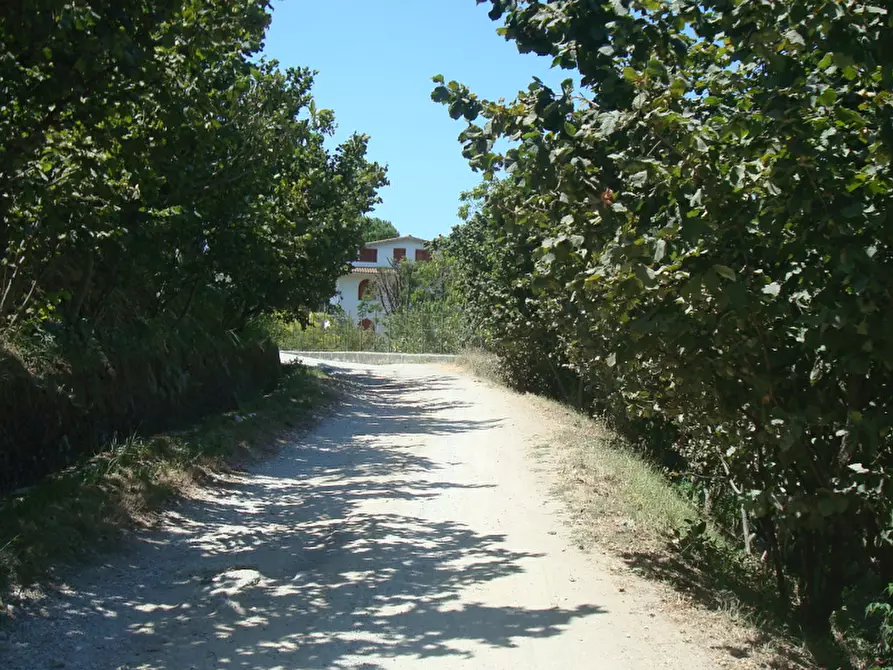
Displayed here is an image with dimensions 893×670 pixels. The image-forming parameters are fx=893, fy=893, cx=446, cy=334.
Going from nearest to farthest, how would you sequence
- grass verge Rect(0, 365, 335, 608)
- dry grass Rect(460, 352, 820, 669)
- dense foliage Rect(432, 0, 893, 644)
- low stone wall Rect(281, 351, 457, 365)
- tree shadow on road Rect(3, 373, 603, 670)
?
dense foliage Rect(432, 0, 893, 644) < tree shadow on road Rect(3, 373, 603, 670) < dry grass Rect(460, 352, 820, 669) < grass verge Rect(0, 365, 335, 608) < low stone wall Rect(281, 351, 457, 365)

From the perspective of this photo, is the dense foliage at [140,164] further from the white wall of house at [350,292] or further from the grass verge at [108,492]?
the white wall of house at [350,292]

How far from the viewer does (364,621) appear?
5871mm

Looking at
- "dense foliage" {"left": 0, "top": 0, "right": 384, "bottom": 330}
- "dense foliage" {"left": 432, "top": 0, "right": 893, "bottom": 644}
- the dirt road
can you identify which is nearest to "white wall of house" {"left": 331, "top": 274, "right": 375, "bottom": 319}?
"dense foliage" {"left": 0, "top": 0, "right": 384, "bottom": 330}

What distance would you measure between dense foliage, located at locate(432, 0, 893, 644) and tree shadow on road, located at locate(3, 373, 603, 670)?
1.98 meters

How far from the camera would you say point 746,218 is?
18.1 ft

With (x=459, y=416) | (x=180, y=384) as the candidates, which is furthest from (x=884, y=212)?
(x=459, y=416)

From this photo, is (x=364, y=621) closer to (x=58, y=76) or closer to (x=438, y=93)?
A: (x=438, y=93)

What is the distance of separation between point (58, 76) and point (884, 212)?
5.86m

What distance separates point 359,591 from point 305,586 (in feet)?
1.47

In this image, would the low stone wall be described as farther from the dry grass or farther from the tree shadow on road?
the tree shadow on road

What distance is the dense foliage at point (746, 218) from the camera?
17.1ft

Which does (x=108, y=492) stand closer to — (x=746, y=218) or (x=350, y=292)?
(x=746, y=218)


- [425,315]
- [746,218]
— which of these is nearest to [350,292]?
[425,315]

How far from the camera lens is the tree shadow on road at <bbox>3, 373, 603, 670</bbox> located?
544cm
